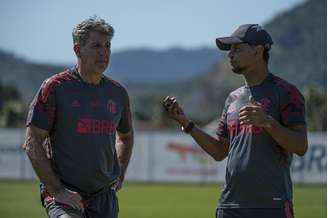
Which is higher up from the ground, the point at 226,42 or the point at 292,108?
the point at 226,42

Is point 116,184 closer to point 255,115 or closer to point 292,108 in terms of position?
point 255,115

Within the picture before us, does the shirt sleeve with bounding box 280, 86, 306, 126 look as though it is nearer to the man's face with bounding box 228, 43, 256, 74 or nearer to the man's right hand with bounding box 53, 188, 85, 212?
the man's face with bounding box 228, 43, 256, 74

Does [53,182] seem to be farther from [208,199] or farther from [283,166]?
[208,199]

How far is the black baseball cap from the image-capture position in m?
6.82

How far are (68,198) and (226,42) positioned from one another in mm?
1659

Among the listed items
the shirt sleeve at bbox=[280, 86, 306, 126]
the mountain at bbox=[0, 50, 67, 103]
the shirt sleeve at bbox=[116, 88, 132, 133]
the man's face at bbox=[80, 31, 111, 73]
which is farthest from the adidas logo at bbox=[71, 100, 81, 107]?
the mountain at bbox=[0, 50, 67, 103]

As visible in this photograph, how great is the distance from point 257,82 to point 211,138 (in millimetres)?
698

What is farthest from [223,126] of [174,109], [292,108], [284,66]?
[284,66]

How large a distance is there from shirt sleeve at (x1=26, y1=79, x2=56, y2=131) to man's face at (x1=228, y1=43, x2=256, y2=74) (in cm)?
137

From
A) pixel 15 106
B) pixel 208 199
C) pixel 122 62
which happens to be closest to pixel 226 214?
pixel 208 199

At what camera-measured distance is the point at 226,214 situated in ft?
22.2

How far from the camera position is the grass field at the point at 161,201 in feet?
59.8

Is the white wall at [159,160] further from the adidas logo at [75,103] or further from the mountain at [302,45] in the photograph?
the adidas logo at [75,103]

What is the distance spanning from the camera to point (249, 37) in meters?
6.83
